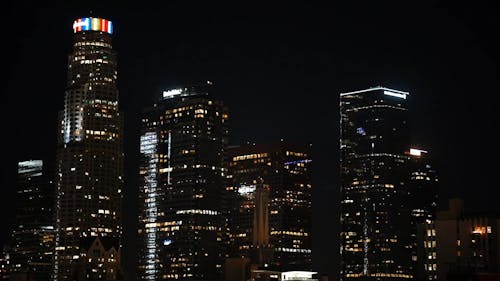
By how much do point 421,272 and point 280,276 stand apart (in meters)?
30.2

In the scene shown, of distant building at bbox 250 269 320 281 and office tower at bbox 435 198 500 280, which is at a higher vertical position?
office tower at bbox 435 198 500 280

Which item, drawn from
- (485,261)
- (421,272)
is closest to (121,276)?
(421,272)

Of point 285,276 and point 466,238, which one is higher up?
point 466,238

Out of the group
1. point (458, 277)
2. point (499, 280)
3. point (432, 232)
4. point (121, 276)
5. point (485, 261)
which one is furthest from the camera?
point (121, 276)

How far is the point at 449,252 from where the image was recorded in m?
162

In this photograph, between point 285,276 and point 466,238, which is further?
point 285,276

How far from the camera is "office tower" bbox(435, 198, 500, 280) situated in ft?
516

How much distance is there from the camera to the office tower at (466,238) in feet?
516

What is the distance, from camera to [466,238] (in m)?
161

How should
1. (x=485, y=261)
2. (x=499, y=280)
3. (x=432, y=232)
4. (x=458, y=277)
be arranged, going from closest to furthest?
1. (x=499, y=280)
2. (x=458, y=277)
3. (x=485, y=261)
4. (x=432, y=232)

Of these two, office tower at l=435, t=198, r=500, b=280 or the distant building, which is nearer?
office tower at l=435, t=198, r=500, b=280

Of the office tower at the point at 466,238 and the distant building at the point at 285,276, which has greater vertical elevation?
the office tower at the point at 466,238

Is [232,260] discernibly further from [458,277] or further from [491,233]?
[458,277]

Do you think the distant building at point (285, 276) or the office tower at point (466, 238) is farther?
the distant building at point (285, 276)
